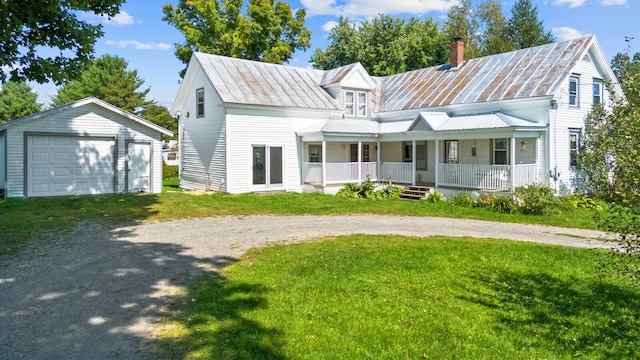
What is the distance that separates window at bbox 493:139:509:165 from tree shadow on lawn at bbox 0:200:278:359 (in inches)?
619

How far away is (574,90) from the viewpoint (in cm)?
2014

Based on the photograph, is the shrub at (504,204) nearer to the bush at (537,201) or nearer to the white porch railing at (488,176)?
the bush at (537,201)

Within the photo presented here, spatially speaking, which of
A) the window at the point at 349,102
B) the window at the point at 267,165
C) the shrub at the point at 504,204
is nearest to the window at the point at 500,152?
the shrub at the point at 504,204

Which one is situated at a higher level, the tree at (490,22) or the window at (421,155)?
the tree at (490,22)

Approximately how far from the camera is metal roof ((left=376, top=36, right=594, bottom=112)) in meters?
19.4

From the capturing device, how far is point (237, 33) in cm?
3478

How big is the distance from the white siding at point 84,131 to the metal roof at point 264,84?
4.04 metres

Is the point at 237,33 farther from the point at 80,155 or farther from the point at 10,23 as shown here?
the point at 10,23

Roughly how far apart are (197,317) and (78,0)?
8329mm

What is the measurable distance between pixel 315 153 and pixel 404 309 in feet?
59.4

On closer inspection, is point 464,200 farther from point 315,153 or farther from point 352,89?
point 352,89

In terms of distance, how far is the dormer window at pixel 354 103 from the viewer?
24.8m

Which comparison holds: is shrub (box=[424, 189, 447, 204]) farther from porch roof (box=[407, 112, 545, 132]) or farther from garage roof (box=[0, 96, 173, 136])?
garage roof (box=[0, 96, 173, 136])

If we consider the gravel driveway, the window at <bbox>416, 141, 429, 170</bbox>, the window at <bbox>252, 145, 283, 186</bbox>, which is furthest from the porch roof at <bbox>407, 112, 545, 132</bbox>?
the window at <bbox>252, 145, 283, 186</bbox>
